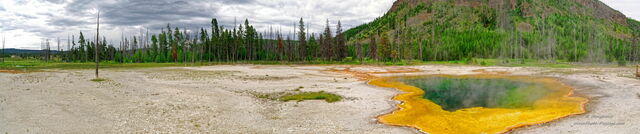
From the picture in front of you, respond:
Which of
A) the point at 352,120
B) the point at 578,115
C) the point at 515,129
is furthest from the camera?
the point at 578,115

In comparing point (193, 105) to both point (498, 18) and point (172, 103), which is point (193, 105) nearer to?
point (172, 103)

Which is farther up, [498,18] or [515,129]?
[498,18]

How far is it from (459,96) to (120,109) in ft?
83.5

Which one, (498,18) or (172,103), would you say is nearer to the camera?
(172,103)

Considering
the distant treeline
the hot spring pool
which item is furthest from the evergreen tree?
the hot spring pool

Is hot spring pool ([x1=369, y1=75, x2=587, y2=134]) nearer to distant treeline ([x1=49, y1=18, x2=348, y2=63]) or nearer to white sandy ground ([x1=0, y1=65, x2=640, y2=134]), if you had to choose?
white sandy ground ([x1=0, y1=65, x2=640, y2=134])

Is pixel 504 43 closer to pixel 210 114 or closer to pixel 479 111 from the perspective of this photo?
pixel 479 111

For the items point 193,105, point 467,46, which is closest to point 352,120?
point 193,105

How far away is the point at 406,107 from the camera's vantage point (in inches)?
924

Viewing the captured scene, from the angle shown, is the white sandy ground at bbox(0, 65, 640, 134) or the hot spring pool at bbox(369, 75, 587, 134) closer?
the white sandy ground at bbox(0, 65, 640, 134)

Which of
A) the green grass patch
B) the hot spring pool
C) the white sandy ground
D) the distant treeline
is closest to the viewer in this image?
the white sandy ground

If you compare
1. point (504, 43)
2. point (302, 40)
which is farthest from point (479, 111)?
point (504, 43)

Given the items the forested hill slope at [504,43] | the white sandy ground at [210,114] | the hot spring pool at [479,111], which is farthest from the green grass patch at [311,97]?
the forested hill slope at [504,43]

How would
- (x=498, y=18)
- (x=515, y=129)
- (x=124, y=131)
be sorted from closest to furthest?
1. (x=124, y=131)
2. (x=515, y=129)
3. (x=498, y=18)
